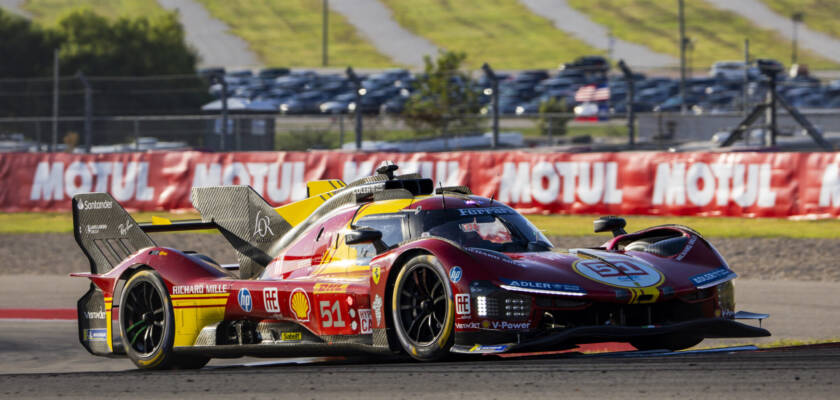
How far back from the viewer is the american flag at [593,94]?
1073 inches

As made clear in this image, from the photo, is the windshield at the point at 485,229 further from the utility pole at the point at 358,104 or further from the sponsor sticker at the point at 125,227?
the utility pole at the point at 358,104

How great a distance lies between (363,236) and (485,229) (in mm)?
1025

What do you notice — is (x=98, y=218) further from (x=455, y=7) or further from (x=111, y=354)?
(x=455, y=7)

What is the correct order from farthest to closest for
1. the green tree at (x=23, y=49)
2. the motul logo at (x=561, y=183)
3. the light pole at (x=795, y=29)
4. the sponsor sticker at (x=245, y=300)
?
the light pole at (x=795, y=29) < the green tree at (x=23, y=49) < the motul logo at (x=561, y=183) < the sponsor sticker at (x=245, y=300)

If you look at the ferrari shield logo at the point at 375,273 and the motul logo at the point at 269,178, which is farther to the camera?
the motul logo at the point at 269,178

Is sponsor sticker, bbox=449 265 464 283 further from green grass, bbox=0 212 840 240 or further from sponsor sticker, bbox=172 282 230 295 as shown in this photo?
green grass, bbox=0 212 840 240

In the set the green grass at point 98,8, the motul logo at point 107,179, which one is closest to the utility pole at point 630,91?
the motul logo at point 107,179

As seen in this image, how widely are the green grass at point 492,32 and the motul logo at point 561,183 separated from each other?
55.3 metres

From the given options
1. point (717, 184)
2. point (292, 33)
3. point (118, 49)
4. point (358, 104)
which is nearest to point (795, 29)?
point (292, 33)

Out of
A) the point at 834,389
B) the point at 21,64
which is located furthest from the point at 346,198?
the point at 21,64

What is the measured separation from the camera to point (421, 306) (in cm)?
775

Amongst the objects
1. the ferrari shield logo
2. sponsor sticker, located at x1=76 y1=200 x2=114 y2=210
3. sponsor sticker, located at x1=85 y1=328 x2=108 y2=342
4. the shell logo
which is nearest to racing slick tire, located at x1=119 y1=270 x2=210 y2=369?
sponsor sticker, located at x1=85 y1=328 x2=108 y2=342

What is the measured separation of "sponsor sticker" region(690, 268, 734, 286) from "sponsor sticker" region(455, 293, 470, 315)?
5.55ft

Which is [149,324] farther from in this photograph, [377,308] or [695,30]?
[695,30]
